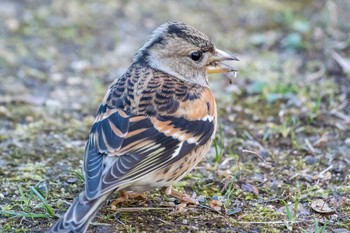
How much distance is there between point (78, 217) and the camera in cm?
313

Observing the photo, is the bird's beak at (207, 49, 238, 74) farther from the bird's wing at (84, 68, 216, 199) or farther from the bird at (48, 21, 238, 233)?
the bird's wing at (84, 68, 216, 199)

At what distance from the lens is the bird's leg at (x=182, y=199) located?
12.5 ft

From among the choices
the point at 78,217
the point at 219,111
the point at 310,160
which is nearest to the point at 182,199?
the point at 78,217

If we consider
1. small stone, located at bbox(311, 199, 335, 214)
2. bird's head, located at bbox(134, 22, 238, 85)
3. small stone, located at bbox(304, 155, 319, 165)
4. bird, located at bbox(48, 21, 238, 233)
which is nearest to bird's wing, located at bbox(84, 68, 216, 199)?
bird, located at bbox(48, 21, 238, 233)

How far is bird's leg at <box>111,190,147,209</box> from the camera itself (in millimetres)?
3801

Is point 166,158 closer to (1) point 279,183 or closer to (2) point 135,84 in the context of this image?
(2) point 135,84

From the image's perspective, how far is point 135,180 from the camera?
3.38 metres

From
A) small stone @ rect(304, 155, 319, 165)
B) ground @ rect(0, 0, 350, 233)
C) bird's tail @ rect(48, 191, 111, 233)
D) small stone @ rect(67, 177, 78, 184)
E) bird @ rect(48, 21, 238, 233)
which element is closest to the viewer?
bird's tail @ rect(48, 191, 111, 233)

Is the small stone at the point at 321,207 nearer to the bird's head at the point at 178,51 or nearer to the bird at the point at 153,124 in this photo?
the bird at the point at 153,124

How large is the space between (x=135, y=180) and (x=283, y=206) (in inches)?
41.5

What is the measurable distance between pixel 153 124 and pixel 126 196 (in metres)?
0.51

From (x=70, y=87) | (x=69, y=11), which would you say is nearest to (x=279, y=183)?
(x=70, y=87)

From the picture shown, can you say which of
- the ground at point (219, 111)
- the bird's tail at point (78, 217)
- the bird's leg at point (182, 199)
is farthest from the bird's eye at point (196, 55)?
the bird's tail at point (78, 217)

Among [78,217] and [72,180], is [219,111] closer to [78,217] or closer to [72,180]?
[72,180]
